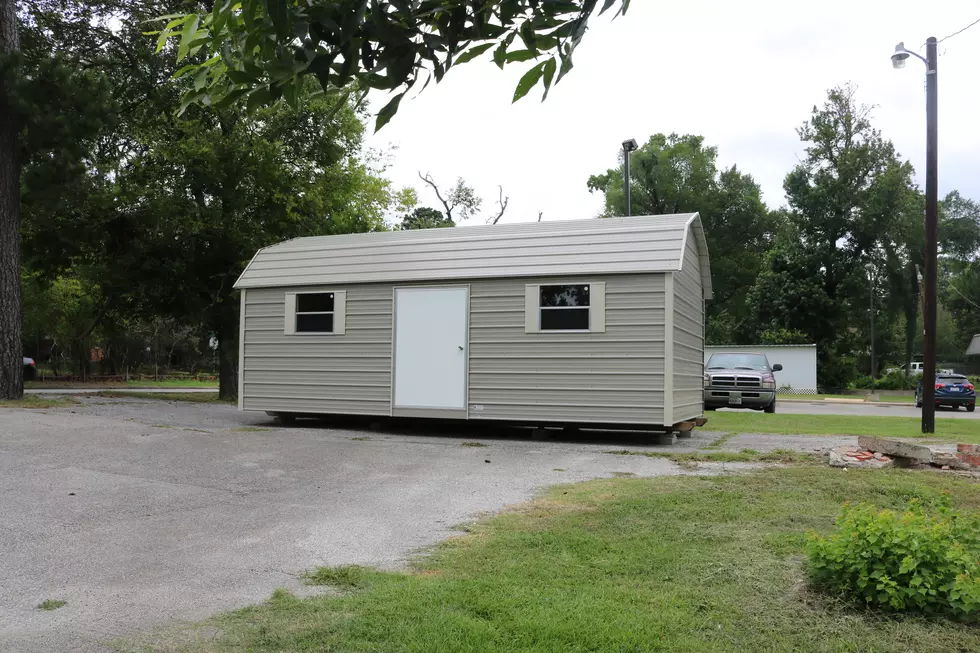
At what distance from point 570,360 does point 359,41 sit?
9177 mm

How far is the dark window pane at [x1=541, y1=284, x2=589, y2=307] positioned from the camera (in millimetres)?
11266

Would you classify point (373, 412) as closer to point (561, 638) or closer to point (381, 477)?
point (381, 477)

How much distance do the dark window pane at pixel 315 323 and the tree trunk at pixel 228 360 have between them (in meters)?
7.47

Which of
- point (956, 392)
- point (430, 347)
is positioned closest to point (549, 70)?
point (430, 347)

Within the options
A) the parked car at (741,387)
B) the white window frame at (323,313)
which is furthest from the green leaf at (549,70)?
the parked car at (741,387)

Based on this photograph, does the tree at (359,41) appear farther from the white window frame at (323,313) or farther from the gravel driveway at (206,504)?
the white window frame at (323,313)

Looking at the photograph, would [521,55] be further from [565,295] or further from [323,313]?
[323,313]

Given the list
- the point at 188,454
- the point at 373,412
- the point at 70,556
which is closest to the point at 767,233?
the point at 373,412

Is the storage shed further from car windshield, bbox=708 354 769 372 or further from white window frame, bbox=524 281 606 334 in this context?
car windshield, bbox=708 354 769 372

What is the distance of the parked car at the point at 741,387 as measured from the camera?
18594 mm

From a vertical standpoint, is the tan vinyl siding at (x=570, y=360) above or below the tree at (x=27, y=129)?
below

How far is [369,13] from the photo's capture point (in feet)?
7.49

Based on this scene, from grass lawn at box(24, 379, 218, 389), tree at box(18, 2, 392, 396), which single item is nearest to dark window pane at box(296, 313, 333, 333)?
tree at box(18, 2, 392, 396)

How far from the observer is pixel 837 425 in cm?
1516
